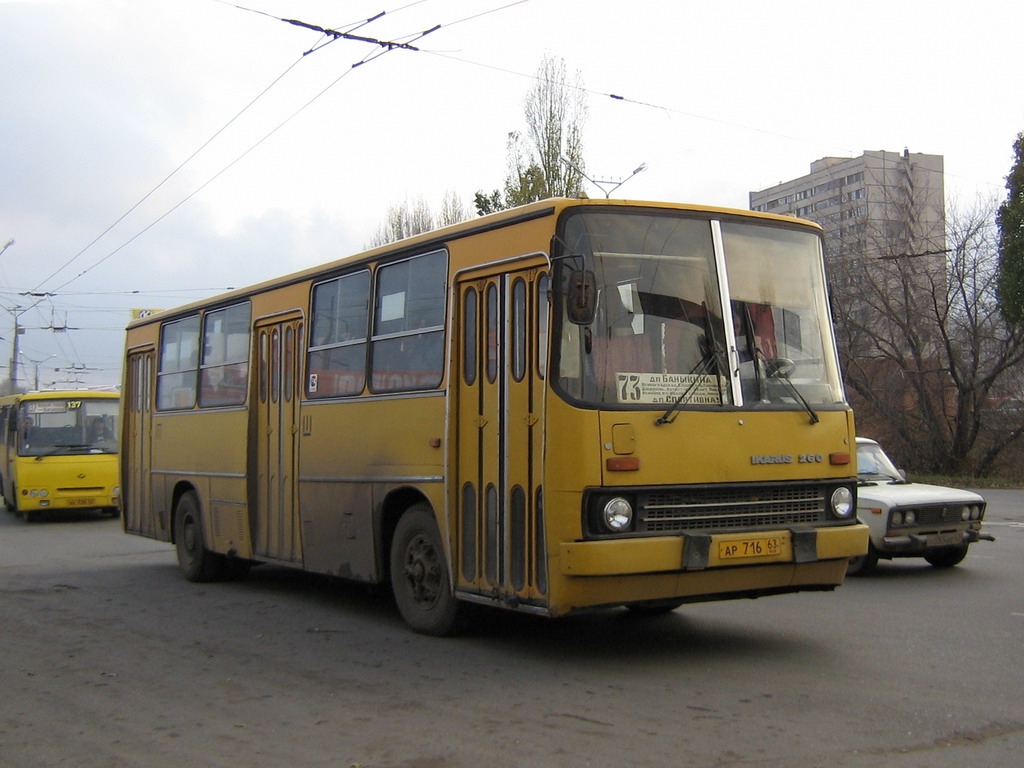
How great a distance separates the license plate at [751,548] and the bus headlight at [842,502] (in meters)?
0.64

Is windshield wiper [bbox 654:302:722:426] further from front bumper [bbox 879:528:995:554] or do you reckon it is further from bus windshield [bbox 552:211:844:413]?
front bumper [bbox 879:528:995:554]

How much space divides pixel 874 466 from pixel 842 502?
563 cm

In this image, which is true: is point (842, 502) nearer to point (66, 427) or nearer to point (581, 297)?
point (581, 297)

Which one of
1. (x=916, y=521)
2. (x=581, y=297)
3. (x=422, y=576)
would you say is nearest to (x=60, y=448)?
(x=422, y=576)

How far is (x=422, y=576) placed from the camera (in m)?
9.02

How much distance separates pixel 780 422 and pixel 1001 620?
3.09 meters

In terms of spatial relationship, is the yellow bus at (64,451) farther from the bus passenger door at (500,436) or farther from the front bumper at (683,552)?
the front bumper at (683,552)

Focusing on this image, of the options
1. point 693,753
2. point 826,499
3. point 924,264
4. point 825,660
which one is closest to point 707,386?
point 826,499

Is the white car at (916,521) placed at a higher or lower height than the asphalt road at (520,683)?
higher

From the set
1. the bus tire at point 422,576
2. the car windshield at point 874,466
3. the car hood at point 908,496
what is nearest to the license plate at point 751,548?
the bus tire at point 422,576

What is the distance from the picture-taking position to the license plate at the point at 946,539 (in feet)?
39.9

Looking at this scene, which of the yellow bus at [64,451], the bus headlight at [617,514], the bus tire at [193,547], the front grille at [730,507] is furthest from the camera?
the yellow bus at [64,451]

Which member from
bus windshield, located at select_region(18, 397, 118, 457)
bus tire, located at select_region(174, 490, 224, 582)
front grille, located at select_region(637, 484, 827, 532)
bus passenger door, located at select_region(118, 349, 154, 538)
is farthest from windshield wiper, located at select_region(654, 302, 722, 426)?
bus windshield, located at select_region(18, 397, 118, 457)

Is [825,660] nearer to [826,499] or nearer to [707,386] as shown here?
[826,499]
